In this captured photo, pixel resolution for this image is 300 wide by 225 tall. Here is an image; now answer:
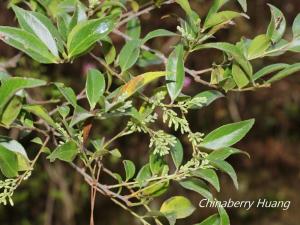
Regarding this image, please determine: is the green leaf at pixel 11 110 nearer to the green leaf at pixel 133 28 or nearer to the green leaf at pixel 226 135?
the green leaf at pixel 226 135

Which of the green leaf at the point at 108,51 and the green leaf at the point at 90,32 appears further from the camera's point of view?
the green leaf at the point at 108,51

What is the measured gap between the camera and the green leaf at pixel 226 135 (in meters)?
0.78

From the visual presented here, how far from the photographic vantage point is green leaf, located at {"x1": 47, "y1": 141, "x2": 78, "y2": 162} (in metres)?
0.69

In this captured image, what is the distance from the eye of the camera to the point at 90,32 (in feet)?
2.28

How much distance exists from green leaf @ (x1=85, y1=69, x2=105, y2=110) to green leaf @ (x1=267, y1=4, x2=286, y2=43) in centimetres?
24

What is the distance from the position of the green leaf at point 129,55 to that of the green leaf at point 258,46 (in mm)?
167

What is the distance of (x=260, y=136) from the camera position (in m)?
3.42

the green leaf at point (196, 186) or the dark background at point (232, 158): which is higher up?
the green leaf at point (196, 186)

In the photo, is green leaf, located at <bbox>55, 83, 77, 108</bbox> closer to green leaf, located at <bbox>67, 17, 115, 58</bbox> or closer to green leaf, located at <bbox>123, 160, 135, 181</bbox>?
green leaf, located at <bbox>67, 17, 115, 58</bbox>

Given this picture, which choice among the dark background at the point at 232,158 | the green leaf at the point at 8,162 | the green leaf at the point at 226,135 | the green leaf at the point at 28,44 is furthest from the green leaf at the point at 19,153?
the dark background at the point at 232,158

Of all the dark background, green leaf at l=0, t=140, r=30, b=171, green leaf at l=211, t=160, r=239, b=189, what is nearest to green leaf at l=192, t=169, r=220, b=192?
green leaf at l=211, t=160, r=239, b=189

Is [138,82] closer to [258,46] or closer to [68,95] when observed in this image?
[68,95]

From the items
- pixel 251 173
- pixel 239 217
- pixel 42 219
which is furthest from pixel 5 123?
pixel 251 173

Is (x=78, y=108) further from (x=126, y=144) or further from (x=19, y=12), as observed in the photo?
(x=126, y=144)
